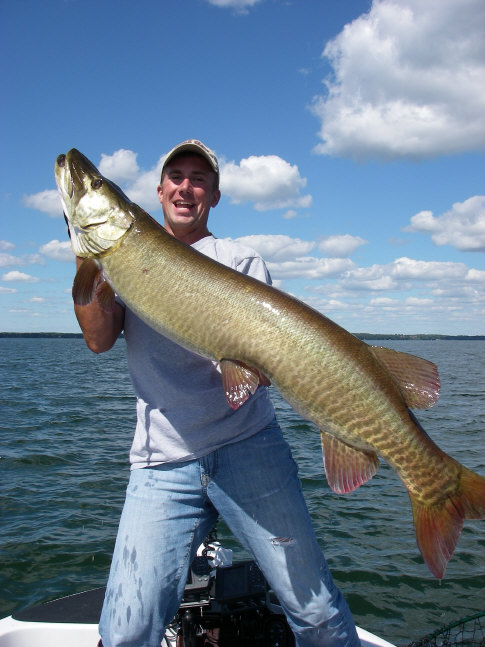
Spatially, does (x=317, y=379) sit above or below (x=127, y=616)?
above

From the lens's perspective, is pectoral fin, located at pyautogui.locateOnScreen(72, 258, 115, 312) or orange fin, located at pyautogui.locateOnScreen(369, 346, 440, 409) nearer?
orange fin, located at pyautogui.locateOnScreen(369, 346, 440, 409)

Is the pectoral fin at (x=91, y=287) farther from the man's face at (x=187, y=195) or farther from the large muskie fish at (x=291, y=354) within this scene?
the man's face at (x=187, y=195)

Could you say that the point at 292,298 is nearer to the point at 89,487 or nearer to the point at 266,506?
the point at 266,506

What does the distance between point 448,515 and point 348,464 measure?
55cm

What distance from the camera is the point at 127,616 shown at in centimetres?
283

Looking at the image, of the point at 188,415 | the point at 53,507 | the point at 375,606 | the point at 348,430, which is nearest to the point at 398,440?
the point at 348,430

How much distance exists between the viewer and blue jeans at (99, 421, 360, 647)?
9.47 ft

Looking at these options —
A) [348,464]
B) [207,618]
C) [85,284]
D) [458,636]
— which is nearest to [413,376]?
[348,464]

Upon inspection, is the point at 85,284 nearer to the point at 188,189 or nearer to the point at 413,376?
the point at 188,189

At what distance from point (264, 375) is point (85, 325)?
1.15m

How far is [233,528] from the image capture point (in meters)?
3.18

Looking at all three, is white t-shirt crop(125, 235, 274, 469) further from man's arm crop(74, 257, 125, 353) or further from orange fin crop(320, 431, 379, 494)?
orange fin crop(320, 431, 379, 494)

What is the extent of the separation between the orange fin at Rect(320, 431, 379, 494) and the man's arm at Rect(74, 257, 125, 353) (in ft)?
4.77

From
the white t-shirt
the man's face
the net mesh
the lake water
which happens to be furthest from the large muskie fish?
the lake water
